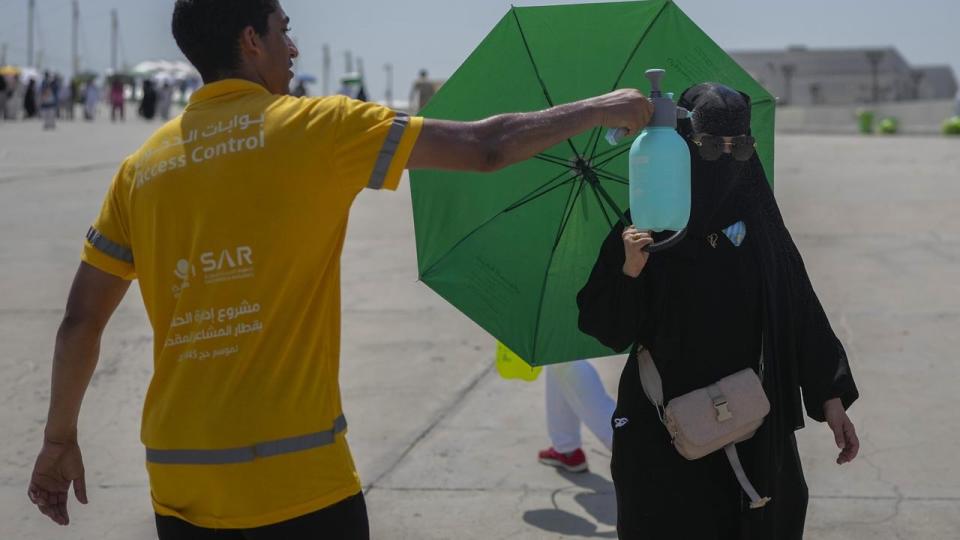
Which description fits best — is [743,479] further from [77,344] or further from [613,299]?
[77,344]

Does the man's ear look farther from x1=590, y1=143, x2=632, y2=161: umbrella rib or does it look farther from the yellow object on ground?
the yellow object on ground

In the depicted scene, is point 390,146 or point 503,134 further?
point 503,134

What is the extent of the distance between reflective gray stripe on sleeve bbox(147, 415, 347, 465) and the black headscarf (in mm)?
1170

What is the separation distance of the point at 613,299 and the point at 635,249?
20cm

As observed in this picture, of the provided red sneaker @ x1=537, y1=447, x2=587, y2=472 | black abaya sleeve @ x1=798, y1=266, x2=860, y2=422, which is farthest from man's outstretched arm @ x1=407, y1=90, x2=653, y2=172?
red sneaker @ x1=537, y1=447, x2=587, y2=472

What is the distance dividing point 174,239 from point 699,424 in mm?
1402

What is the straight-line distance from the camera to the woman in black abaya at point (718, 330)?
10.2 ft

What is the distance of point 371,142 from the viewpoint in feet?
7.99

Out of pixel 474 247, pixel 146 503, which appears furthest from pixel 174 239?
pixel 146 503

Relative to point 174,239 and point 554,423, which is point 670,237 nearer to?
point 174,239

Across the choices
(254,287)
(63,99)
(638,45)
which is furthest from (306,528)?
(63,99)

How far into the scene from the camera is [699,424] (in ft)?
10.1

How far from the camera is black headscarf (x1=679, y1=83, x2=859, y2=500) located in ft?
10.1

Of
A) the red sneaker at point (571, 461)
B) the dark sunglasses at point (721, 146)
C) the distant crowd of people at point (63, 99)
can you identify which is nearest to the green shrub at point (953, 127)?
the distant crowd of people at point (63, 99)
